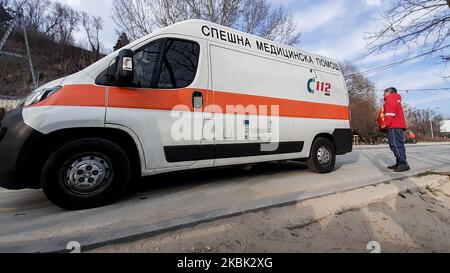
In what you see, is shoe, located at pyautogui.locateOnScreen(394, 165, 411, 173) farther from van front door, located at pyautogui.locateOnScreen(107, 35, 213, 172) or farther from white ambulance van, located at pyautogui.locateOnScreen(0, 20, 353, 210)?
van front door, located at pyautogui.locateOnScreen(107, 35, 213, 172)

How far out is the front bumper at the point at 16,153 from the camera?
2.77 metres

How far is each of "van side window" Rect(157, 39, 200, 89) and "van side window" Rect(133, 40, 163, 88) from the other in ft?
0.34

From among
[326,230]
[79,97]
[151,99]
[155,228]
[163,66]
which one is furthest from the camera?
[163,66]

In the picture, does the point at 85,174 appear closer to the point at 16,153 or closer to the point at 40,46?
the point at 16,153

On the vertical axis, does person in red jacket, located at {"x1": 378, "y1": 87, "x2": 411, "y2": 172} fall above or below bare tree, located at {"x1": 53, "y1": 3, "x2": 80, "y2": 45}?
below

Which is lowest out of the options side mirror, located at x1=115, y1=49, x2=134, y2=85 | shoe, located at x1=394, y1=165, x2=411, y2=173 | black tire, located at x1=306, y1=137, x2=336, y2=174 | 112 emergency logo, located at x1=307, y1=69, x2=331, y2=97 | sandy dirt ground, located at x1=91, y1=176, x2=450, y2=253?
sandy dirt ground, located at x1=91, y1=176, x2=450, y2=253

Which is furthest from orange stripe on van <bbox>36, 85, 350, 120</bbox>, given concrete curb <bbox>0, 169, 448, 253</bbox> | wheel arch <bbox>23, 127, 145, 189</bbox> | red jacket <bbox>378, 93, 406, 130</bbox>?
red jacket <bbox>378, 93, 406, 130</bbox>

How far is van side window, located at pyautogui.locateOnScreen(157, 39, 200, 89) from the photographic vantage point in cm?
359

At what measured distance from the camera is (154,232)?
7.84 ft

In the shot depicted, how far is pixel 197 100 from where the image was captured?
12.3ft

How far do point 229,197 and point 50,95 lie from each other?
93.7 inches

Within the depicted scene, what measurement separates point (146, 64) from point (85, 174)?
5.00ft

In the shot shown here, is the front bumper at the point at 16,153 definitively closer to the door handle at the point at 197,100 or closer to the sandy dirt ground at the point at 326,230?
the sandy dirt ground at the point at 326,230

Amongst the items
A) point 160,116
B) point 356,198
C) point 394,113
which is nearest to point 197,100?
point 160,116
